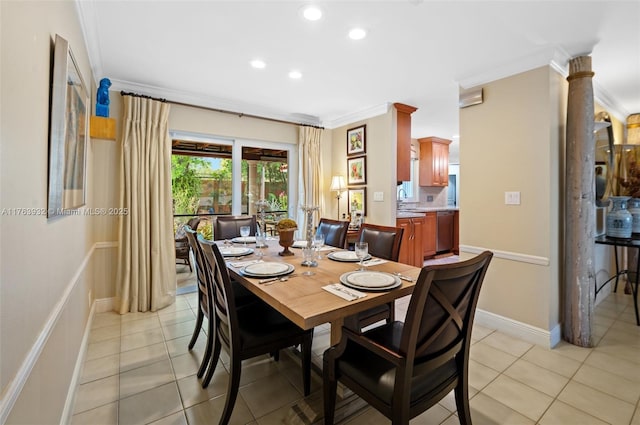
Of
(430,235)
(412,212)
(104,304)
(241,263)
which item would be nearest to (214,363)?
(241,263)

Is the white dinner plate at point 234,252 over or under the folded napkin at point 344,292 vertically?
over

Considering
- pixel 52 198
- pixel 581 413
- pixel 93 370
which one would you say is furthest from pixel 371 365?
pixel 93 370

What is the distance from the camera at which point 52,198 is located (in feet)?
4.35

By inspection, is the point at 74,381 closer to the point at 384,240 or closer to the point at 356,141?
the point at 384,240

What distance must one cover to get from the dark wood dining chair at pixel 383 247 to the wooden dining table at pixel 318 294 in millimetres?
314

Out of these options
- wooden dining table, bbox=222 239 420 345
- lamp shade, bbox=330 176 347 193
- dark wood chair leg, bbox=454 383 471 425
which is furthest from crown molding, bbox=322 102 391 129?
dark wood chair leg, bbox=454 383 471 425

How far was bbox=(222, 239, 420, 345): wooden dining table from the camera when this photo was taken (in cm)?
125

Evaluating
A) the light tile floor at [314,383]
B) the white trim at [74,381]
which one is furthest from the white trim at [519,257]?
the white trim at [74,381]

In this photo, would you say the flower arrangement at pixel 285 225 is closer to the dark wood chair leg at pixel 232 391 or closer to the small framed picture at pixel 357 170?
the dark wood chair leg at pixel 232 391

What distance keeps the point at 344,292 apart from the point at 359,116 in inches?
132

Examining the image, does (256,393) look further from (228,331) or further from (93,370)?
(93,370)

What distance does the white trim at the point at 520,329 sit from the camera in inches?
97.0

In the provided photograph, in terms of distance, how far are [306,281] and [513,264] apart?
2.10 metres

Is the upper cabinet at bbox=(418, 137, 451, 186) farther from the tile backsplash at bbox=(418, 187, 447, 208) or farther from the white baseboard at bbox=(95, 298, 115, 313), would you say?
the white baseboard at bbox=(95, 298, 115, 313)
